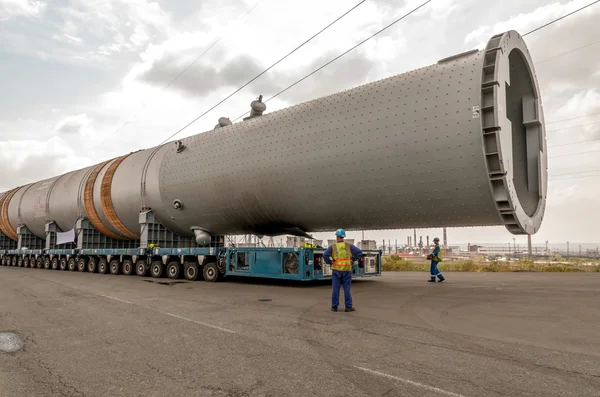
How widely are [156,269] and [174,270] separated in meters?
1.16

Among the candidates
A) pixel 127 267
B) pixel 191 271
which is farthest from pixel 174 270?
pixel 127 267

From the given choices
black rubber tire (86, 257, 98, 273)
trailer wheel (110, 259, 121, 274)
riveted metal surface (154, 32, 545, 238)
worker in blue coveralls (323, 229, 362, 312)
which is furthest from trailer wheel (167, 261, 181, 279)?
worker in blue coveralls (323, 229, 362, 312)

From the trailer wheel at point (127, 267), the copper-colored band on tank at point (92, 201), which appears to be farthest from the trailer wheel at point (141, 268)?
the copper-colored band on tank at point (92, 201)

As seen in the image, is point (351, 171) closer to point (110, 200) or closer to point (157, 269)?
point (157, 269)

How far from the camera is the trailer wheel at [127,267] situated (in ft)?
57.5

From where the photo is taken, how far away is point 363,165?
383 inches

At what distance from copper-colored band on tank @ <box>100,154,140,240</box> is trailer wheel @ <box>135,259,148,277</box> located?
1.67m

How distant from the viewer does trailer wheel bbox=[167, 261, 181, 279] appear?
1541 centimetres

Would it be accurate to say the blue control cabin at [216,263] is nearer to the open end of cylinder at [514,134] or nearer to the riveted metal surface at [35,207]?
the riveted metal surface at [35,207]

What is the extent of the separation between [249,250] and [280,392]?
9.63m

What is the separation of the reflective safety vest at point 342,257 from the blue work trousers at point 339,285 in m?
0.10

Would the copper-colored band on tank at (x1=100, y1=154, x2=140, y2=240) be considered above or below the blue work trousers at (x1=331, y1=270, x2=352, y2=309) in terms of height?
above

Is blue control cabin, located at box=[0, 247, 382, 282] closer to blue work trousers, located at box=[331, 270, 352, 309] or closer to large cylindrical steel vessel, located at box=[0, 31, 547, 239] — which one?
large cylindrical steel vessel, located at box=[0, 31, 547, 239]

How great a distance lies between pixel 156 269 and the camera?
16.2m
